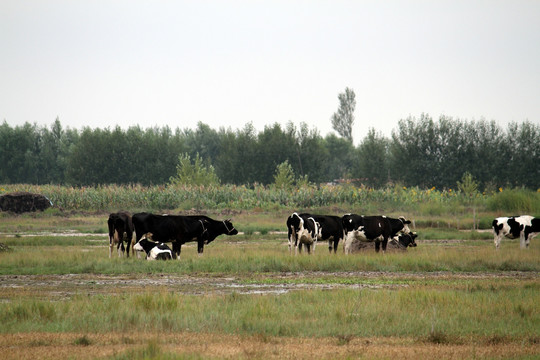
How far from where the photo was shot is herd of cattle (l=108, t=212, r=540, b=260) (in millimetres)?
26516

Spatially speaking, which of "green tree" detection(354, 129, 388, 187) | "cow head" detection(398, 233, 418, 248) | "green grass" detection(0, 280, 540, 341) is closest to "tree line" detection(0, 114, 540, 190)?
"green tree" detection(354, 129, 388, 187)

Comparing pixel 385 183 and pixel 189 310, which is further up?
pixel 385 183

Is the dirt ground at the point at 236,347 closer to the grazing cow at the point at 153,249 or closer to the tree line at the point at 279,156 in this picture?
the grazing cow at the point at 153,249

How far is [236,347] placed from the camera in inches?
494

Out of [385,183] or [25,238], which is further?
[385,183]

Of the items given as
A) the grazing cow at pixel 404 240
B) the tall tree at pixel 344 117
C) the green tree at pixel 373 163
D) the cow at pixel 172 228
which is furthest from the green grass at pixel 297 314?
the tall tree at pixel 344 117

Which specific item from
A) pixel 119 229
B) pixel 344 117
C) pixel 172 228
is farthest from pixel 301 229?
pixel 344 117

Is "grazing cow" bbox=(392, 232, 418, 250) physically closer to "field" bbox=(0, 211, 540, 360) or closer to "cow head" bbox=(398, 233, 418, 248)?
"cow head" bbox=(398, 233, 418, 248)

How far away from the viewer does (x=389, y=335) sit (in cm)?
1384

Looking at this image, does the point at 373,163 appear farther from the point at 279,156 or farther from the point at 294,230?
the point at 294,230

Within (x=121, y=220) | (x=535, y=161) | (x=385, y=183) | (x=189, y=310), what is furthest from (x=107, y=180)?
(x=189, y=310)

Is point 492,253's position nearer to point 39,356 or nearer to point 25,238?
point 39,356

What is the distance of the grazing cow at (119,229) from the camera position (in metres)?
26.7

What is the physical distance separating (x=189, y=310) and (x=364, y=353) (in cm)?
471
